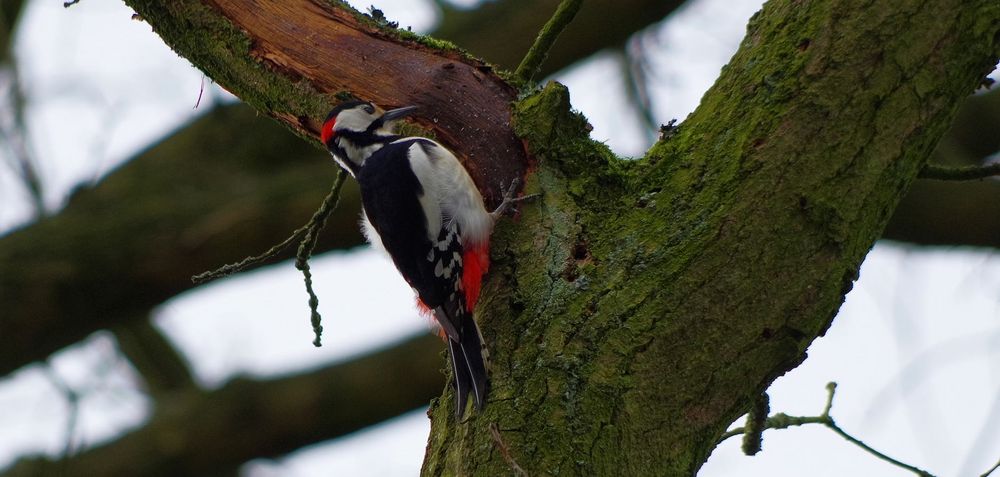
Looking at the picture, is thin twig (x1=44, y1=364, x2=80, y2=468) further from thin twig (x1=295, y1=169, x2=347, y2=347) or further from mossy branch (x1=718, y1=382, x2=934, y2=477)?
mossy branch (x1=718, y1=382, x2=934, y2=477)

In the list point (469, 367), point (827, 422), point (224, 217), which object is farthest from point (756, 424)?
point (224, 217)

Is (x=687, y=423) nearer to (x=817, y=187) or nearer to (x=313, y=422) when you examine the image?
(x=817, y=187)

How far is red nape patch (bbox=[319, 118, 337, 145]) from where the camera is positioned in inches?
126

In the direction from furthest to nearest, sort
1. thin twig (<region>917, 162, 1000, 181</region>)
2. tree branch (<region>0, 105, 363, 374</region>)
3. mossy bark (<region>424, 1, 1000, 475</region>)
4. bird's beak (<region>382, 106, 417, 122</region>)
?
tree branch (<region>0, 105, 363, 374</region>) → bird's beak (<region>382, 106, 417, 122</region>) → thin twig (<region>917, 162, 1000, 181</region>) → mossy bark (<region>424, 1, 1000, 475</region>)

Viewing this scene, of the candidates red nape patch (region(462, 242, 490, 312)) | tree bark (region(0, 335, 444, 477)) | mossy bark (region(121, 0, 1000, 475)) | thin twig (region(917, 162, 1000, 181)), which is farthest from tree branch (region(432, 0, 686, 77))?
mossy bark (region(121, 0, 1000, 475))

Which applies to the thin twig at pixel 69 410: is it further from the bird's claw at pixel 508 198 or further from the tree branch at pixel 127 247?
the bird's claw at pixel 508 198

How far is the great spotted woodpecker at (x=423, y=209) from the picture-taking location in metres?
2.99

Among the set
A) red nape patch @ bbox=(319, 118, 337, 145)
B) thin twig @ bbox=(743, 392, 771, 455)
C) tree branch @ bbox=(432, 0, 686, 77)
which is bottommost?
thin twig @ bbox=(743, 392, 771, 455)

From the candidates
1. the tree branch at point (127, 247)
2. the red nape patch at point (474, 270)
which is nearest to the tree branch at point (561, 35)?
the tree branch at point (127, 247)

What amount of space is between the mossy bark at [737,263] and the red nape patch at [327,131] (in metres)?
1.10

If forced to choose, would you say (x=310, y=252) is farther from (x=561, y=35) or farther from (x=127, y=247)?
(x=561, y=35)

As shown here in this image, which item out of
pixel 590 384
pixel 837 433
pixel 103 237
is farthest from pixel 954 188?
pixel 103 237

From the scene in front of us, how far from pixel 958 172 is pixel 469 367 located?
1.51 meters

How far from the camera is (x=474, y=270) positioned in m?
3.00
